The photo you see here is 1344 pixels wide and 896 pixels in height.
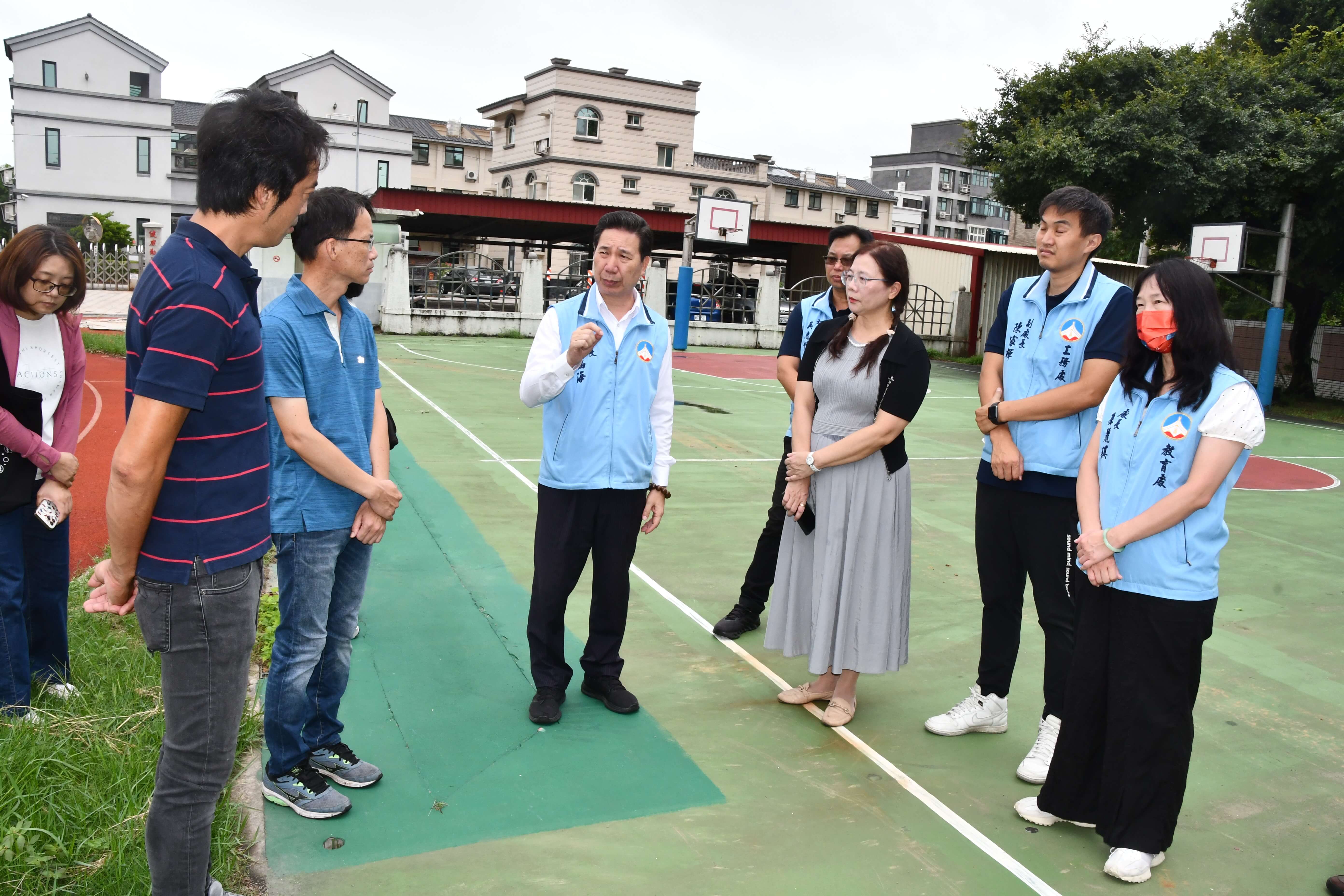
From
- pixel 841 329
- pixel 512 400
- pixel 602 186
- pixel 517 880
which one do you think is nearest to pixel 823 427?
pixel 841 329

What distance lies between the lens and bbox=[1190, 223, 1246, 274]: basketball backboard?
17.7m

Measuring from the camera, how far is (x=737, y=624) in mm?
4871

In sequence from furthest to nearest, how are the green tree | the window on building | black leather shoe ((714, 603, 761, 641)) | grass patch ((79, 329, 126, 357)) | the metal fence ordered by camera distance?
the window on building
the metal fence
the green tree
grass patch ((79, 329, 126, 357))
black leather shoe ((714, 603, 761, 641))

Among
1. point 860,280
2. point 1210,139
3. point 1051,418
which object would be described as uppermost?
point 1210,139

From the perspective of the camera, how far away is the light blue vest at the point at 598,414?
3.75 m

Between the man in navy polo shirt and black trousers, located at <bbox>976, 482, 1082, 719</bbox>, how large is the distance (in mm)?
2588

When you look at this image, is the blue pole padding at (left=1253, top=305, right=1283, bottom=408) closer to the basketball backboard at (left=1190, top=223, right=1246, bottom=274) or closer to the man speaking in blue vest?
the basketball backboard at (left=1190, top=223, right=1246, bottom=274)

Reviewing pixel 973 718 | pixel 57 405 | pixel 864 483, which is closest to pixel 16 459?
pixel 57 405

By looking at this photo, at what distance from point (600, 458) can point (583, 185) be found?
49679 millimetres

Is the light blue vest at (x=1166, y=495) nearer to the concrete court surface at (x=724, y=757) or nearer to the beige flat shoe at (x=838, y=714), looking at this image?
the concrete court surface at (x=724, y=757)

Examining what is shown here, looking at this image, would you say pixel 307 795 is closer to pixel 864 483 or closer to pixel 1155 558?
pixel 864 483

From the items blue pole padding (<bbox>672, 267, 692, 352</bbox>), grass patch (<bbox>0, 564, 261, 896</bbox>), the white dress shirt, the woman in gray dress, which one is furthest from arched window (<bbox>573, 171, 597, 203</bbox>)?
grass patch (<bbox>0, 564, 261, 896</bbox>)

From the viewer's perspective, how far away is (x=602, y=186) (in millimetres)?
51906

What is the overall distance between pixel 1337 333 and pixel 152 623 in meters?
24.3
